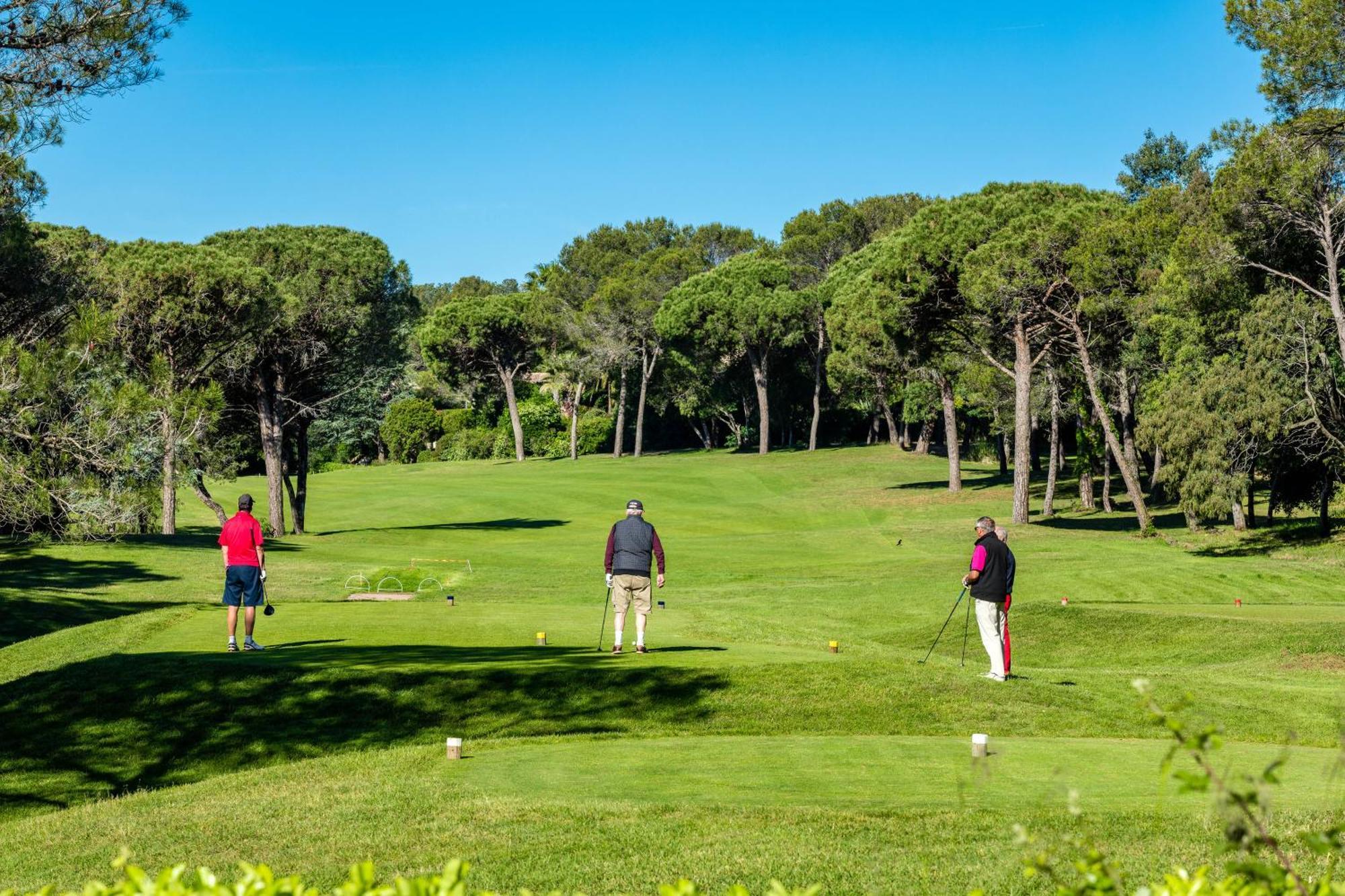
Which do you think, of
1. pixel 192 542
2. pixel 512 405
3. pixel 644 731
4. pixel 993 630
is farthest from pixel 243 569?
pixel 512 405

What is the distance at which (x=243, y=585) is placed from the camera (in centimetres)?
1773

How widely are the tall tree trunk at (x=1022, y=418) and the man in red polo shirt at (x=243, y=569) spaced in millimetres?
38072

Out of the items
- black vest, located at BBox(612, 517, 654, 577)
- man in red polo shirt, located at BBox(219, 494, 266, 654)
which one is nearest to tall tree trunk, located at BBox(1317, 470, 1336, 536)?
black vest, located at BBox(612, 517, 654, 577)

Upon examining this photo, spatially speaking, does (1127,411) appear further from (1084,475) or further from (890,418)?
Result: (890,418)

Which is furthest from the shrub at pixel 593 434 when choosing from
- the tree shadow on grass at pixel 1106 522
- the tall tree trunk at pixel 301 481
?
the tree shadow on grass at pixel 1106 522

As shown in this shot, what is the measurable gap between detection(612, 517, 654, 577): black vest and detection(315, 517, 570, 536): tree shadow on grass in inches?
1404

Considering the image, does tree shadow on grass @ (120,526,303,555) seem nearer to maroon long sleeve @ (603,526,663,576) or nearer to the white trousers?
maroon long sleeve @ (603,526,663,576)

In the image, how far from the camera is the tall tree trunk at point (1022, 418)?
50.6 metres

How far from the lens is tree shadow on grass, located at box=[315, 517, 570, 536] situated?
53.9m

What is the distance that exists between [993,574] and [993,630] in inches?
29.1

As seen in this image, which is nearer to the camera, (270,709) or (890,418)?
(270,709)

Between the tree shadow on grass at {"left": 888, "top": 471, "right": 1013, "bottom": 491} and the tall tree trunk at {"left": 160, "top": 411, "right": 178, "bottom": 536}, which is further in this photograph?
the tree shadow on grass at {"left": 888, "top": 471, "right": 1013, "bottom": 491}

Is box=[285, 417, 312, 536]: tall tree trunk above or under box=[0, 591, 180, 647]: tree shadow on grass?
above

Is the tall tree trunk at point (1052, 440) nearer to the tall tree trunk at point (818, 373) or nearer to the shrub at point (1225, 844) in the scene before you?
the tall tree trunk at point (818, 373)
